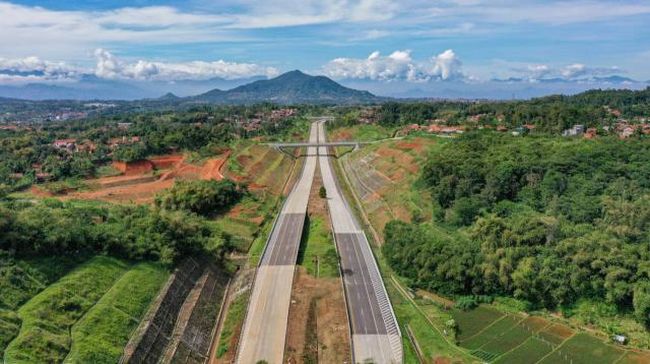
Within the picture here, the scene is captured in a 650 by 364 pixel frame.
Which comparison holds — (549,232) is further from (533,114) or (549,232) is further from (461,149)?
(533,114)

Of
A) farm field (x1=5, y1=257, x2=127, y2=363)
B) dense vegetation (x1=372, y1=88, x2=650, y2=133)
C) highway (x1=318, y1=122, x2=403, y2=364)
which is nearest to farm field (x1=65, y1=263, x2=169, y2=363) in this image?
farm field (x1=5, y1=257, x2=127, y2=363)

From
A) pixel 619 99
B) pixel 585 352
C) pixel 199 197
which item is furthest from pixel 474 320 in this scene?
pixel 619 99

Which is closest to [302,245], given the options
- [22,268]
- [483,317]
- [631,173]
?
[483,317]

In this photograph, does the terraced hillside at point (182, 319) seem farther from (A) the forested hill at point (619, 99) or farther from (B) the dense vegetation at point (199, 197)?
(A) the forested hill at point (619, 99)

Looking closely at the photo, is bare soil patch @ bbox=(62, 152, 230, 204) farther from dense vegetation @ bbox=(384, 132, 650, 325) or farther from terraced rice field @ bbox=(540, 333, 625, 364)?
terraced rice field @ bbox=(540, 333, 625, 364)

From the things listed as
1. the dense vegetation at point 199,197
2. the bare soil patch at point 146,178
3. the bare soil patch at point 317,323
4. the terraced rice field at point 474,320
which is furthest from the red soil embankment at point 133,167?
the terraced rice field at point 474,320

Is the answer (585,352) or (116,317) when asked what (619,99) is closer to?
(585,352)
